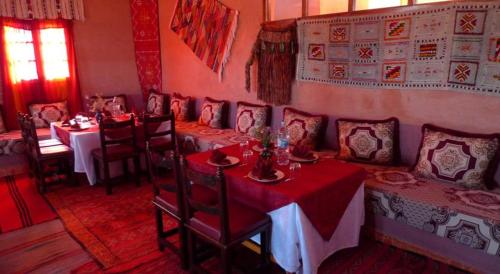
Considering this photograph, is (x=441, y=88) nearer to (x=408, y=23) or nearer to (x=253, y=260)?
(x=408, y=23)

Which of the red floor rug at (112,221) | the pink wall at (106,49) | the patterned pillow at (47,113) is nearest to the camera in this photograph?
the red floor rug at (112,221)

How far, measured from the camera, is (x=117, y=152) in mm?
3645

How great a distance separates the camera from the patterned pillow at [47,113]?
4707 mm

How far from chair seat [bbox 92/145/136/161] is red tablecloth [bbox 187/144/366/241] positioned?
164cm

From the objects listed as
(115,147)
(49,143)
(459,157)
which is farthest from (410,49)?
(49,143)

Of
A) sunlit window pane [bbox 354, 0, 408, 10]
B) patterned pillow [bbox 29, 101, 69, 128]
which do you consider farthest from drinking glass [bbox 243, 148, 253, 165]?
patterned pillow [bbox 29, 101, 69, 128]

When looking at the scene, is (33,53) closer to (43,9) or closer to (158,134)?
(43,9)

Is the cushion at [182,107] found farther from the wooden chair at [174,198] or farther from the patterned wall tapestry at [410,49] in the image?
the wooden chair at [174,198]

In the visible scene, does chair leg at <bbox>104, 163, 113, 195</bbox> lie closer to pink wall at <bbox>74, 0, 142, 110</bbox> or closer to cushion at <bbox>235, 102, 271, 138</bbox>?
cushion at <bbox>235, 102, 271, 138</bbox>

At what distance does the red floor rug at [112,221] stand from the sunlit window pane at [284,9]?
2.33 m

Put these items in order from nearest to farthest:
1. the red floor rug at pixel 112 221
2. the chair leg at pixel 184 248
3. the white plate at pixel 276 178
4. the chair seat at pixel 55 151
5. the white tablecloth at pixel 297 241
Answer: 1. the white tablecloth at pixel 297 241
2. the white plate at pixel 276 178
3. the chair leg at pixel 184 248
4. the red floor rug at pixel 112 221
5. the chair seat at pixel 55 151

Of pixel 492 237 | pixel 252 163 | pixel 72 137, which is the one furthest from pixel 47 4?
pixel 492 237

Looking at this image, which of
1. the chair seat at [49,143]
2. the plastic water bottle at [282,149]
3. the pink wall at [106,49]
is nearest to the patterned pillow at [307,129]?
the plastic water bottle at [282,149]

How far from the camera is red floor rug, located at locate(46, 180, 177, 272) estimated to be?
97.8 inches
